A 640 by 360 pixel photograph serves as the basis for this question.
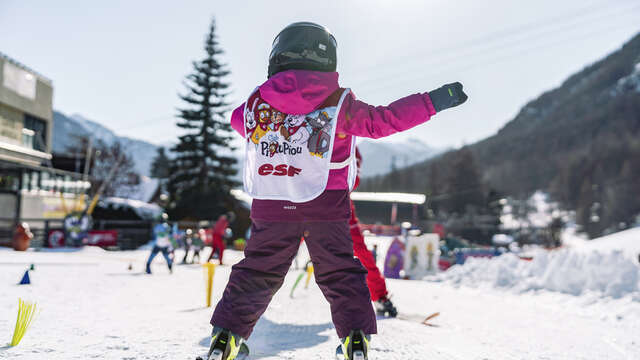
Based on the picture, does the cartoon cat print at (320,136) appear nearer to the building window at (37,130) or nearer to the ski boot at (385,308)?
the ski boot at (385,308)

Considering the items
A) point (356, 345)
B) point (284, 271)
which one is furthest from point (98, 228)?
point (356, 345)

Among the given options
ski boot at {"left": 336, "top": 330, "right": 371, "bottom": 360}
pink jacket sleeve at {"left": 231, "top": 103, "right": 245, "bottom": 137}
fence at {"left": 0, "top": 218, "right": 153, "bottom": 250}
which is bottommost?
fence at {"left": 0, "top": 218, "right": 153, "bottom": 250}

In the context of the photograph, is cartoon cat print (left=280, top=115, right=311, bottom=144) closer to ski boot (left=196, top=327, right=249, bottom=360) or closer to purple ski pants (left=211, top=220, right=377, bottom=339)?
purple ski pants (left=211, top=220, right=377, bottom=339)

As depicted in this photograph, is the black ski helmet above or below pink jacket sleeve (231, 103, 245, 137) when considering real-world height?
above

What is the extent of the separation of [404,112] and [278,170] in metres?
0.67

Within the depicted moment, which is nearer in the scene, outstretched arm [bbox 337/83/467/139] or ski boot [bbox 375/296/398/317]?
outstretched arm [bbox 337/83/467/139]

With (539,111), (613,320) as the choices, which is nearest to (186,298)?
(613,320)

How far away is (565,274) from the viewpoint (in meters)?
6.00

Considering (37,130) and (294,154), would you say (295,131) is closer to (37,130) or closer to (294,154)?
(294,154)

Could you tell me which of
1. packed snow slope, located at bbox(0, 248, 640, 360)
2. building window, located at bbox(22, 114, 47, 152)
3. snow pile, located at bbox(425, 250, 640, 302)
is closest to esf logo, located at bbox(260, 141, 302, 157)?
packed snow slope, located at bbox(0, 248, 640, 360)

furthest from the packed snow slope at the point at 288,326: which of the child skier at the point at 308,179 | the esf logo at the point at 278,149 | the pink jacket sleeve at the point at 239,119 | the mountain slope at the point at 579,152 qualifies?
the mountain slope at the point at 579,152

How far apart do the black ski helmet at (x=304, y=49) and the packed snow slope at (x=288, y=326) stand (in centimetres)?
158

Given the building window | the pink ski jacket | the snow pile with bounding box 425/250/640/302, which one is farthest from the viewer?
the building window

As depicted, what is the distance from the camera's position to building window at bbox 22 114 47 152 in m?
23.1
